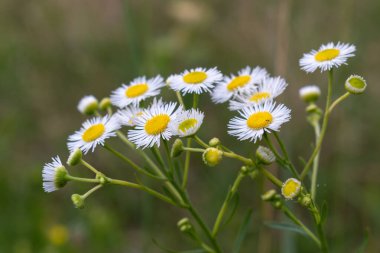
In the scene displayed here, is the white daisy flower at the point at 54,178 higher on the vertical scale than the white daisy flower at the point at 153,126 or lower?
lower

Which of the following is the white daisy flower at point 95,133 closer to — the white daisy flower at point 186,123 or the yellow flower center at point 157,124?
the yellow flower center at point 157,124

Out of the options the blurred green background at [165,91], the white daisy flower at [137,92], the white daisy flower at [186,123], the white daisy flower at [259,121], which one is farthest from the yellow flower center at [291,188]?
the blurred green background at [165,91]

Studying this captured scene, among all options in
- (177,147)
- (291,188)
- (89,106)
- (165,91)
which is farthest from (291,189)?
(165,91)

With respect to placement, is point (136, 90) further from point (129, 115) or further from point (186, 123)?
point (186, 123)

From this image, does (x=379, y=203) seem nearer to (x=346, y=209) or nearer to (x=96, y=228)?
(x=346, y=209)

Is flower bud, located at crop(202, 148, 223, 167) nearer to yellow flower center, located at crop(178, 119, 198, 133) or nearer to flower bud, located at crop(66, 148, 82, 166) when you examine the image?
yellow flower center, located at crop(178, 119, 198, 133)

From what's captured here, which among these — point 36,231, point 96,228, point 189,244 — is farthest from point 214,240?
point 36,231

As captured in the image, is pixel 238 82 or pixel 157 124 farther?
pixel 238 82

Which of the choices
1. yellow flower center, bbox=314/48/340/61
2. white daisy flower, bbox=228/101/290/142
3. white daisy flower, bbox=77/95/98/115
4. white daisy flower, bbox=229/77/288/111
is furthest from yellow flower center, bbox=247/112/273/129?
white daisy flower, bbox=77/95/98/115
